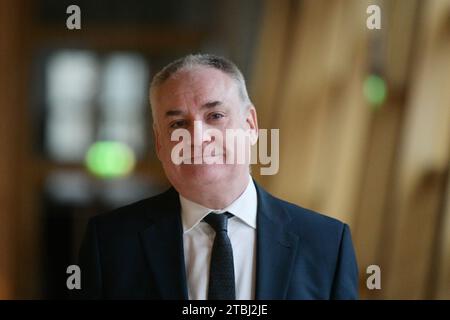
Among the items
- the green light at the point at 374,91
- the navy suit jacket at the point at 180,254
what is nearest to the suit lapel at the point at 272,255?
the navy suit jacket at the point at 180,254

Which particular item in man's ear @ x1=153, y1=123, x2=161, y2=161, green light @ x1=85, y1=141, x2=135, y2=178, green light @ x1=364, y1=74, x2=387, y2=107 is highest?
green light @ x1=364, y1=74, x2=387, y2=107

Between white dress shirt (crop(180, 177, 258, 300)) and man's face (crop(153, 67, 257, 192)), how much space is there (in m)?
0.02

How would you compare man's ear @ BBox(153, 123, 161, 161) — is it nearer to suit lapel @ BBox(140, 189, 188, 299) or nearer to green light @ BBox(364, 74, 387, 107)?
suit lapel @ BBox(140, 189, 188, 299)

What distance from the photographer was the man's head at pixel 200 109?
0.54m

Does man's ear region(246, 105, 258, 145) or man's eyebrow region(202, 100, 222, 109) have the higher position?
man's eyebrow region(202, 100, 222, 109)

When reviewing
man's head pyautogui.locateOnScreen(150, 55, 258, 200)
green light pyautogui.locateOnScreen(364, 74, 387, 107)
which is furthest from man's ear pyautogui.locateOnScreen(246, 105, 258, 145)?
green light pyautogui.locateOnScreen(364, 74, 387, 107)

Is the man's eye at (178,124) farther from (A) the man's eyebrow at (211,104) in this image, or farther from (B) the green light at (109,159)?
(B) the green light at (109,159)

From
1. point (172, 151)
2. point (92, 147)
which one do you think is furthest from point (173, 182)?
point (92, 147)

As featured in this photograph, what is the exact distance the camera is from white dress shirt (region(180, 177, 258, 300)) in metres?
0.55

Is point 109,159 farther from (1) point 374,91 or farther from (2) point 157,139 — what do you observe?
(1) point 374,91

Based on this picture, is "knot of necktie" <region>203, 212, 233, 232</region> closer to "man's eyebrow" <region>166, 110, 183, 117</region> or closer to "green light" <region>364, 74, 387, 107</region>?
"man's eyebrow" <region>166, 110, 183, 117</region>

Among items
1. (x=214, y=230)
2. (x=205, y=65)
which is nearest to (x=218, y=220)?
(x=214, y=230)

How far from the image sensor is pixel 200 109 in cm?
55

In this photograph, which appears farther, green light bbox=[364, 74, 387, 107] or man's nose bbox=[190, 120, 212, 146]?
green light bbox=[364, 74, 387, 107]
